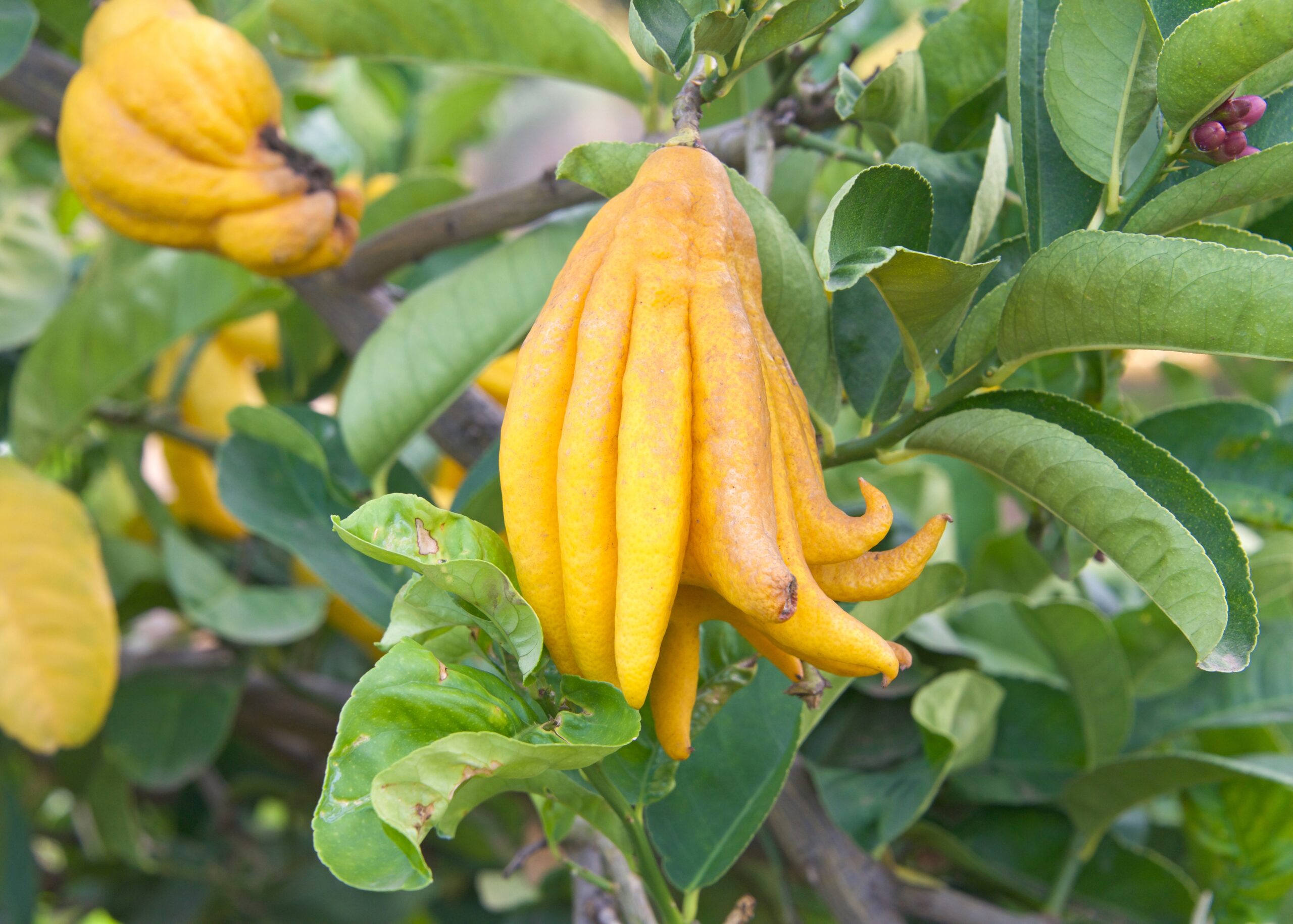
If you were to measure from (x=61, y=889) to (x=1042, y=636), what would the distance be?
1204 millimetres

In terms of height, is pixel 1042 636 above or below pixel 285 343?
above

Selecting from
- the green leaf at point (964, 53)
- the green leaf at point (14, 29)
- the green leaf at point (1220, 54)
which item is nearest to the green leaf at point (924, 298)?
the green leaf at point (1220, 54)

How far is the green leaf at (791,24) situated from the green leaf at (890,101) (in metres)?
0.06

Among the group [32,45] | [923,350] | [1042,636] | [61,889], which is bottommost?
[61,889]

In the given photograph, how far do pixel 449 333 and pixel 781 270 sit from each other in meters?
0.25

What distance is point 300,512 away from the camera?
2.28ft

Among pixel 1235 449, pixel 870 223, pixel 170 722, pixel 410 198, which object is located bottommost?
pixel 170 722

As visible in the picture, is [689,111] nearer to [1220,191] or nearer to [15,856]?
[1220,191]

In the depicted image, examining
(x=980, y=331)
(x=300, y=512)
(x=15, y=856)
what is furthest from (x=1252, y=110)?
(x=15, y=856)

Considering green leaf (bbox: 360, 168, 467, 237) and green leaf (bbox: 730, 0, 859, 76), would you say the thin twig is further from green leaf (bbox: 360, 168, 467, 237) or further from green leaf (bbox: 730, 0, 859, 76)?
green leaf (bbox: 360, 168, 467, 237)

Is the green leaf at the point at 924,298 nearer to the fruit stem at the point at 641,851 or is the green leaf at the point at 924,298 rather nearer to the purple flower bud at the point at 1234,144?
the purple flower bud at the point at 1234,144

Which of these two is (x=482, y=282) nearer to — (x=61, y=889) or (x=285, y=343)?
(x=285, y=343)

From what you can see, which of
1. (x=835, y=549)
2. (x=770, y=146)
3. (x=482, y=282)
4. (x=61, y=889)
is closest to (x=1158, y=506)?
(x=835, y=549)

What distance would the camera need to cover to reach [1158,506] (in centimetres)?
37
